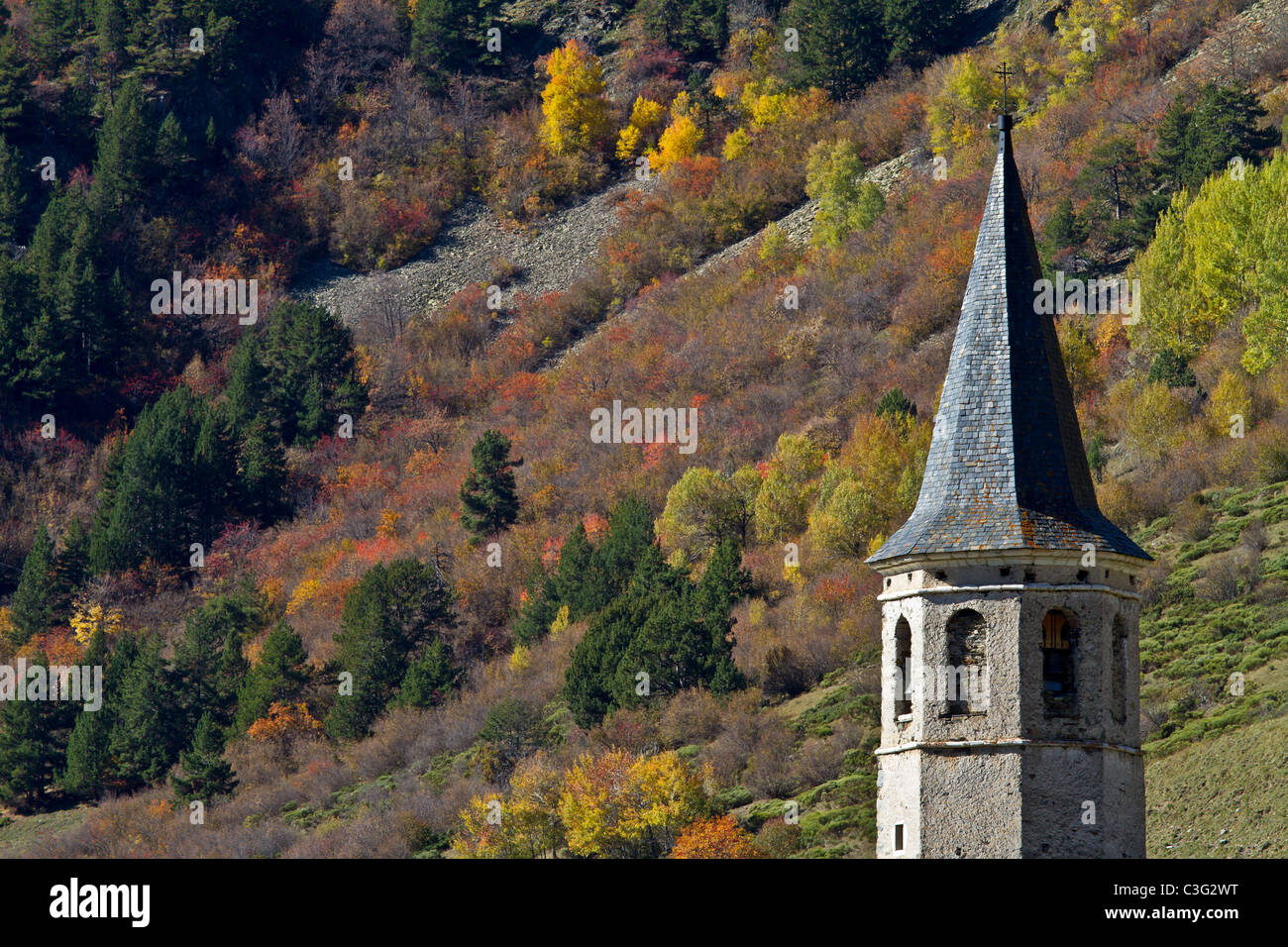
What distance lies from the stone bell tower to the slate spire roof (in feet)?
0.10

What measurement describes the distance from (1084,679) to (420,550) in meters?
72.5

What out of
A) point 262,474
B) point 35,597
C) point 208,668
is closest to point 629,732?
point 208,668

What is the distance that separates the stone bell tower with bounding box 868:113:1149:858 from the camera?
2839 centimetres

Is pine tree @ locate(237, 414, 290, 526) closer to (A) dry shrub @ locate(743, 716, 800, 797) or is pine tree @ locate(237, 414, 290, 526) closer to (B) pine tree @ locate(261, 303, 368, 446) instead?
(B) pine tree @ locate(261, 303, 368, 446)

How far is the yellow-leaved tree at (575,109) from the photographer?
142250mm

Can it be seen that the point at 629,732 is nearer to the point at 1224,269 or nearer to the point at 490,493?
the point at 490,493

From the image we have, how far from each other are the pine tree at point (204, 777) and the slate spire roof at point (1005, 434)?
55.0 metres

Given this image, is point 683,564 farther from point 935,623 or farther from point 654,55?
point 654,55

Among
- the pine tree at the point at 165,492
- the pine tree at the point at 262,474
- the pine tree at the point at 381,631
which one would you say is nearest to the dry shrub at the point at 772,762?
the pine tree at the point at 381,631

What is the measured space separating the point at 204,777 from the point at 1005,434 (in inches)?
2219

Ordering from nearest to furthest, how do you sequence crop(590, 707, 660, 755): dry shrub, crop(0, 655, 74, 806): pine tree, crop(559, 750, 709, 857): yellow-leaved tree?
crop(559, 750, 709, 857): yellow-leaved tree, crop(590, 707, 660, 755): dry shrub, crop(0, 655, 74, 806): pine tree

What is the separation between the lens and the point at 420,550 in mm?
99938

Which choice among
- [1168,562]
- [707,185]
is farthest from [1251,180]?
[707,185]

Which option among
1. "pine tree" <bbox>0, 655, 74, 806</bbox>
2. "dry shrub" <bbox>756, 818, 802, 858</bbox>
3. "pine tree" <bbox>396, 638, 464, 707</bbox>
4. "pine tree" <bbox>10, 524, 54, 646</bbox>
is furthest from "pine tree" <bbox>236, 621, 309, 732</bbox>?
"dry shrub" <bbox>756, 818, 802, 858</bbox>
